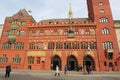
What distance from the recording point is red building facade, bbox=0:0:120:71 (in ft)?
149

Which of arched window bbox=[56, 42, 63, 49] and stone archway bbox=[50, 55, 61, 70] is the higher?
arched window bbox=[56, 42, 63, 49]

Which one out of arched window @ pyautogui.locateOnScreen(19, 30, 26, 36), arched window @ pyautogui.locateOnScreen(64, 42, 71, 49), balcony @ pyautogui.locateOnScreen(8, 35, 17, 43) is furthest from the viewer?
arched window @ pyautogui.locateOnScreen(19, 30, 26, 36)

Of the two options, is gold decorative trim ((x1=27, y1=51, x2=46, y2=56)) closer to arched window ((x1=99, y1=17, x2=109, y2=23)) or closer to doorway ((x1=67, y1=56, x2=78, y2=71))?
doorway ((x1=67, y1=56, x2=78, y2=71))

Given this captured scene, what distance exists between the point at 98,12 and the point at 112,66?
17570 mm

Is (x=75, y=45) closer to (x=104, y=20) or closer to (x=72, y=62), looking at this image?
(x=72, y=62)

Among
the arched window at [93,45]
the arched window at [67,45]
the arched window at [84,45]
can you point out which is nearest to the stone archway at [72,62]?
the arched window at [67,45]

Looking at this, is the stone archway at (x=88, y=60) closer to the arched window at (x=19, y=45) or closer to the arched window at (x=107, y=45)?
the arched window at (x=107, y=45)

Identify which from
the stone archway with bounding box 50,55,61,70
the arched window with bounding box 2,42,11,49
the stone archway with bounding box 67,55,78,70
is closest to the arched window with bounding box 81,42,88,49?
the stone archway with bounding box 67,55,78,70

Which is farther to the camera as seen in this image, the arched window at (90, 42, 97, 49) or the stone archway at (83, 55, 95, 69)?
the arched window at (90, 42, 97, 49)

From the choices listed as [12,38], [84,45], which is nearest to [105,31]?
[84,45]

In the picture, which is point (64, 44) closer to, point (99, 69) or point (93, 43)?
point (93, 43)

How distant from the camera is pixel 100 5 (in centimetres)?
5094

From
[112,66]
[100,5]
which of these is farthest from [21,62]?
[100,5]

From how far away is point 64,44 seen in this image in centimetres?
4725
